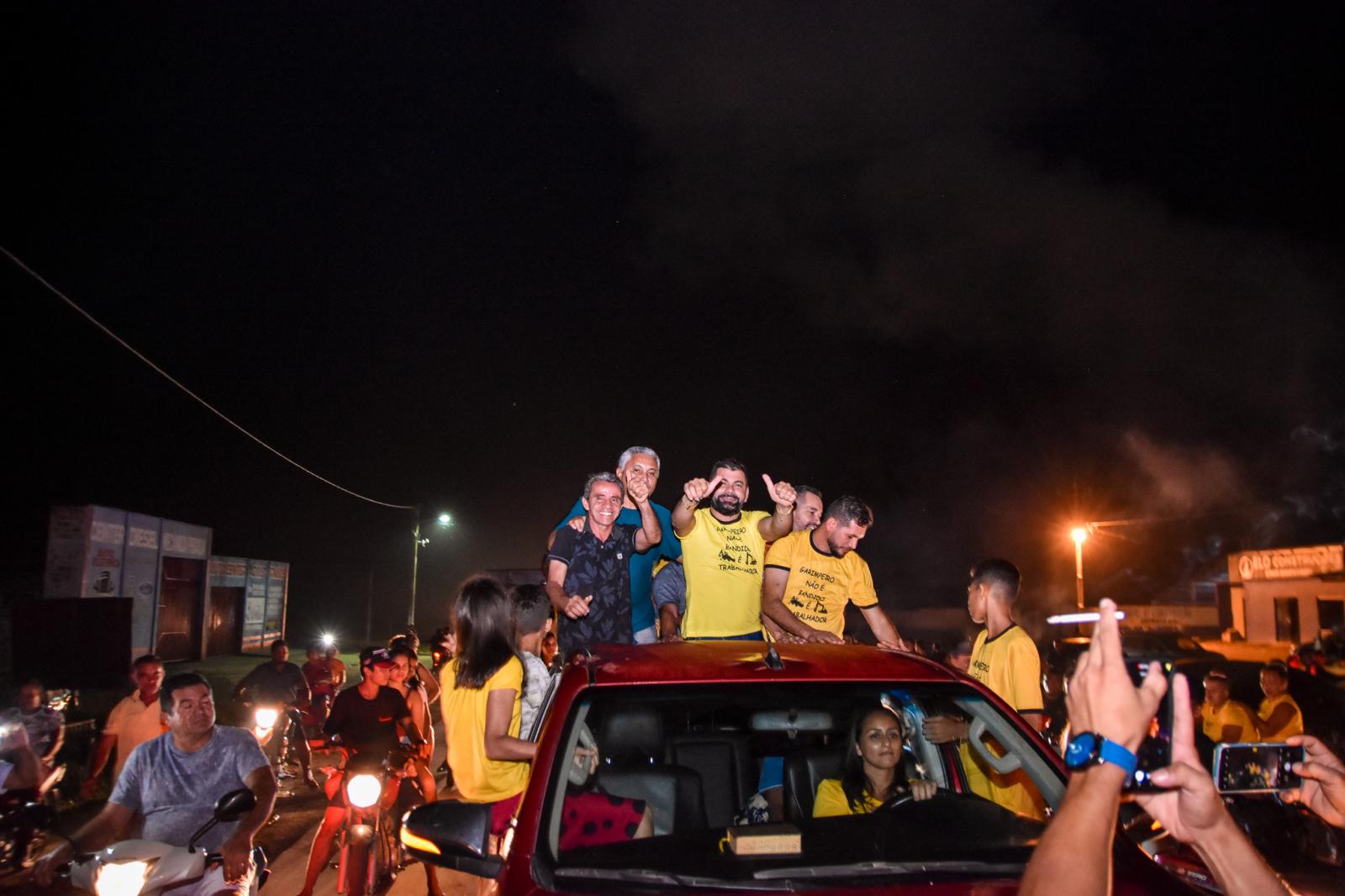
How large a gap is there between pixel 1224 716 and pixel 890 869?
8220 mm

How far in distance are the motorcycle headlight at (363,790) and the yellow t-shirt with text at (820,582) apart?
2874 mm

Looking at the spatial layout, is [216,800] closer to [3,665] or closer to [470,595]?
[470,595]

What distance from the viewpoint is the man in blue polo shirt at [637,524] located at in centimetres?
616

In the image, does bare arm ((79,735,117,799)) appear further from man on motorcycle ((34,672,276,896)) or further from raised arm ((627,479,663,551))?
raised arm ((627,479,663,551))

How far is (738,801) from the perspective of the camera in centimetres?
390

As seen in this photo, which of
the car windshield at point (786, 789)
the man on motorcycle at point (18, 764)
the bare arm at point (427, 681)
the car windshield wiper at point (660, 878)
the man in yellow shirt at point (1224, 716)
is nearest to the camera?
the car windshield wiper at point (660, 878)

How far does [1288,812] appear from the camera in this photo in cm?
Result: 795

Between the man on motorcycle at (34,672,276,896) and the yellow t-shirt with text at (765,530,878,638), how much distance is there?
3.24 m

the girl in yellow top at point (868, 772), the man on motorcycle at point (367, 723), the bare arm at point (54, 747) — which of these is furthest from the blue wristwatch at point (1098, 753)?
the bare arm at point (54, 747)

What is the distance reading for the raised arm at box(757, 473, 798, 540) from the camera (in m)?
6.04

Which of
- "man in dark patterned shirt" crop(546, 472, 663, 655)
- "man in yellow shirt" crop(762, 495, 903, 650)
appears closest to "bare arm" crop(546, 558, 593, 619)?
"man in dark patterned shirt" crop(546, 472, 663, 655)

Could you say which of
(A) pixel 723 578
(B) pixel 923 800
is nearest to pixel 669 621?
(A) pixel 723 578

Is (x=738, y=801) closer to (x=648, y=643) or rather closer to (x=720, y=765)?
(x=720, y=765)

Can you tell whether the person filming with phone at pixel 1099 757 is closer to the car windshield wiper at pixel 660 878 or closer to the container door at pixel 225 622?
the car windshield wiper at pixel 660 878
